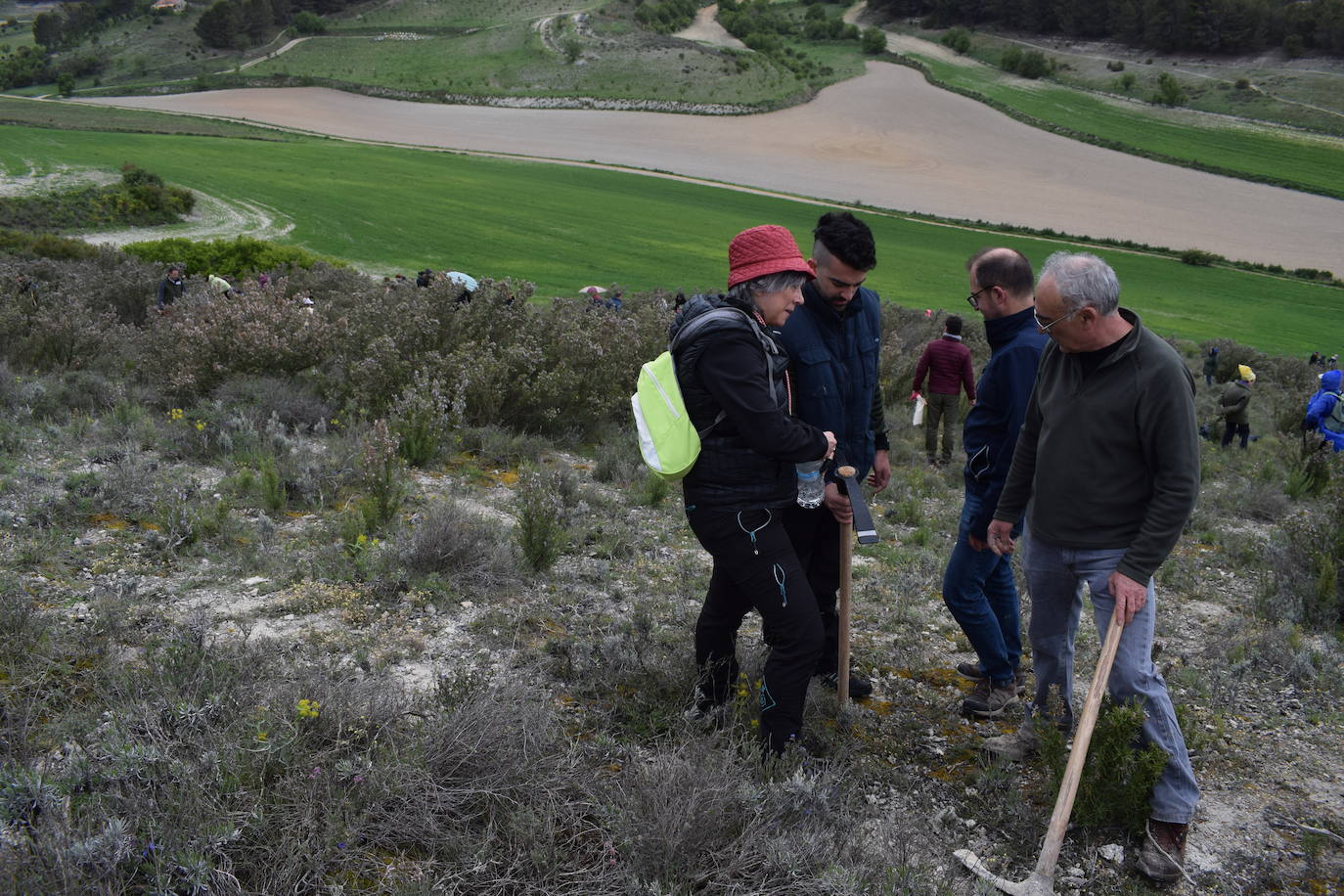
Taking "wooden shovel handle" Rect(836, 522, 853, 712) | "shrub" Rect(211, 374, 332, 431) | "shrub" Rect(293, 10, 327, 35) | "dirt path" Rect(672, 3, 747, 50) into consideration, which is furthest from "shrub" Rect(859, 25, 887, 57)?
"wooden shovel handle" Rect(836, 522, 853, 712)

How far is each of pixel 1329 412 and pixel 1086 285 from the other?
9.78 m

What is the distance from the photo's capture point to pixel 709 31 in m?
105

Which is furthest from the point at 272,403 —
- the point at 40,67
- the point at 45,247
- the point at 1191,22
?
the point at 40,67

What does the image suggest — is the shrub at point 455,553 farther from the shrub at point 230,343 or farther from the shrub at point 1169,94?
the shrub at point 1169,94

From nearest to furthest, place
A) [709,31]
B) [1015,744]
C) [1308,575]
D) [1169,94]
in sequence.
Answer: [1015,744] < [1308,575] < [1169,94] < [709,31]

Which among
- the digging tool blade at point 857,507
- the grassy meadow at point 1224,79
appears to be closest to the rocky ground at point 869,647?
the digging tool blade at point 857,507

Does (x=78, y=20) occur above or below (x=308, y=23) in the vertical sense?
above

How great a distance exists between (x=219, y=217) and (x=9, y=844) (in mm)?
32371

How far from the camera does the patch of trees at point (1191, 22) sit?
242 ft

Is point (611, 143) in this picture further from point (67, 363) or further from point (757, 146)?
point (67, 363)

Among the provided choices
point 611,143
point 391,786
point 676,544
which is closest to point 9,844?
point 391,786

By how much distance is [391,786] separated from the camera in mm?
2957

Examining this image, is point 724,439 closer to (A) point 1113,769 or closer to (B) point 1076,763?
(B) point 1076,763

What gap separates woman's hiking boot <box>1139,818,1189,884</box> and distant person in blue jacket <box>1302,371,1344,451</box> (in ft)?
29.9
